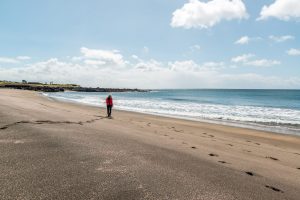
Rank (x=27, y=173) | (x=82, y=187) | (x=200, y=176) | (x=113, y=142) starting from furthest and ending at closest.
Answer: (x=113, y=142) → (x=200, y=176) → (x=27, y=173) → (x=82, y=187)

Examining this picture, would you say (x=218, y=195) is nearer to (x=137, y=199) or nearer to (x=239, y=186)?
(x=239, y=186)

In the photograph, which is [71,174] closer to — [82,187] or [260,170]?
[82,187]

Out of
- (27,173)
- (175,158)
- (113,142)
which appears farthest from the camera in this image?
(113,142)

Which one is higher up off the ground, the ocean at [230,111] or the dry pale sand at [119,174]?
the dry pale sand at [119,174]

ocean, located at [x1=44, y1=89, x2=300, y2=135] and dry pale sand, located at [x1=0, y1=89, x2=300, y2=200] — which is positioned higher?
dry pale sand, located at [x1=0, y1=89, x2=300, y2=200]

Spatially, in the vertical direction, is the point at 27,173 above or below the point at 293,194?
above

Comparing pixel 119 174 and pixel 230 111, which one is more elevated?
pixel 119 174

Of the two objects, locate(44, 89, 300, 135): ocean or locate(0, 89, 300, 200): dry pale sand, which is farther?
locate(44, 89, 300, 135): ocean

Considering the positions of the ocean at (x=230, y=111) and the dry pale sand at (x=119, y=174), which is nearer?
the dry pale sand at (x=119, y=174)

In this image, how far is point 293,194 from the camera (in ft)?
16.1

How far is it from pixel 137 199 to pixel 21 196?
1.64 m

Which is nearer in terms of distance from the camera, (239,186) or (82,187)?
(82,187)

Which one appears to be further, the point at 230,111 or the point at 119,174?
the point at 230,111

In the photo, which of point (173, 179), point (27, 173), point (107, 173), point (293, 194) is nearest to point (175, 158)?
point (173, 179)
